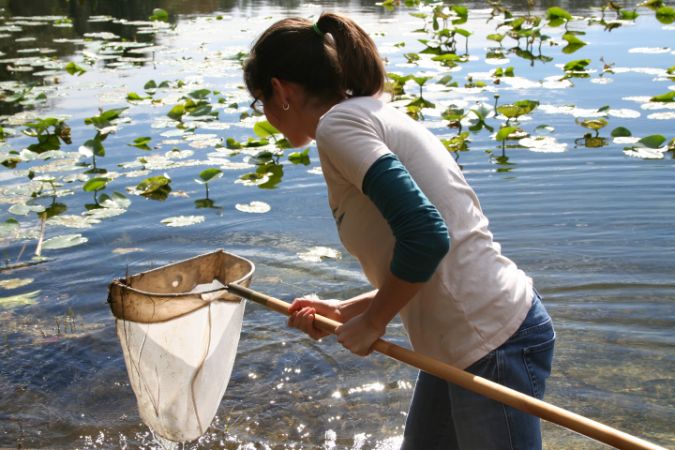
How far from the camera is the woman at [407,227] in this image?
1.64 metres

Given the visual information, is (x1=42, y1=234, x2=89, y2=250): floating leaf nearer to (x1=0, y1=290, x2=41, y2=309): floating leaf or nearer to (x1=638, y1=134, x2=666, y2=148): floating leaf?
(x1=0, y1=290, x2=41, y2=309): floating leaf

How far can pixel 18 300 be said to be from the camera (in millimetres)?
4051

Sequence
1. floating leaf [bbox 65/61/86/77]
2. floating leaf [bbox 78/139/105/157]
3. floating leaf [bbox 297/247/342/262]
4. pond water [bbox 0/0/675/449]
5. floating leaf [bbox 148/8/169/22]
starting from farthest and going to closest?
floating leaf [bbox 148/8/169/22] → floating leaf [bbox 65/61/86/77] → floating leaf [bbox 78/139/105/157] → floating leaf [bbox 297/247/342/262] → pond water [bbox 0/0/675/449]

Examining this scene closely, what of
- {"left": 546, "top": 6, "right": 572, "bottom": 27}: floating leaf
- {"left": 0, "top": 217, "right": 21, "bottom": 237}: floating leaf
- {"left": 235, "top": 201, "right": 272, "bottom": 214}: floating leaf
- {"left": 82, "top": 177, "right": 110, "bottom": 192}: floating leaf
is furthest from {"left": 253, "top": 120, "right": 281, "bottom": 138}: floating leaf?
{"left": 546, "top": 6, "right": 572, "bottom": 27}: floating leaf

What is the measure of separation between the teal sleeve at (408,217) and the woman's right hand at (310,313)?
0.49 metres

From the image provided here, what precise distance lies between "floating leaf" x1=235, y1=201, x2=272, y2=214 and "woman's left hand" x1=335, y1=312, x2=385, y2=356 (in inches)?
130

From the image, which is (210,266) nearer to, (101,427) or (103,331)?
(101,427)

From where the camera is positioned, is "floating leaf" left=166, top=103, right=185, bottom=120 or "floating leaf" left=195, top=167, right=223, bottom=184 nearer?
"floating leaf" left=195, top=167, right=223, bottom=184

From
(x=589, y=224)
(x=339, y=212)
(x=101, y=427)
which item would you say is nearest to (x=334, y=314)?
(x=339, y=212)

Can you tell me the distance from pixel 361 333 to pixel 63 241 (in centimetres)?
318

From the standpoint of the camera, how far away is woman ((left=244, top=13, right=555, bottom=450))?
1.64 m

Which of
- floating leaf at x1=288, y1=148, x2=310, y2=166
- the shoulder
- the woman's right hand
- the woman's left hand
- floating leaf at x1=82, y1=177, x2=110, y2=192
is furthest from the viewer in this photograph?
floating leaf at x1=288, y1=148, x2=310, y2=166

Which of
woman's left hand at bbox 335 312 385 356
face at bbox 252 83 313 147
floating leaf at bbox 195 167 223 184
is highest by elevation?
face at bbox 252 83 313 147

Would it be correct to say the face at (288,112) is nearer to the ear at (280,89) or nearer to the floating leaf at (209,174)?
the ear at (280,89)
